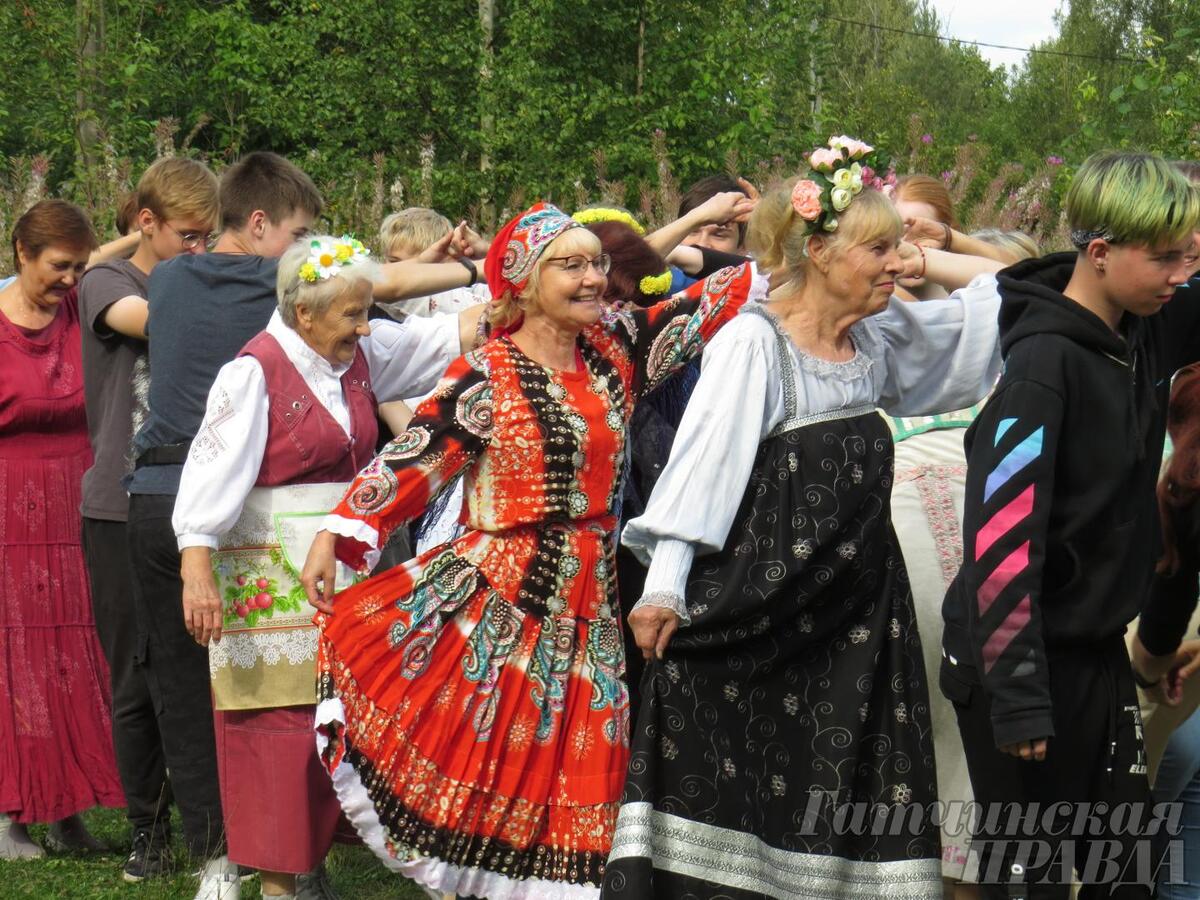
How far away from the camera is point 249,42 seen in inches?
619

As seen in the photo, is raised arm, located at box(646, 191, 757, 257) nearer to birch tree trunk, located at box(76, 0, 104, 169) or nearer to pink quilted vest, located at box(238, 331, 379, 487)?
pink quilted vest, located at box(238, 331, 379, 487)

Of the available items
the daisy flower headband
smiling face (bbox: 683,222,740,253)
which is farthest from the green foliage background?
the daisy flower headband

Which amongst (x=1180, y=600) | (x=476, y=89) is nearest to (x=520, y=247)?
(x=1180, y=600)

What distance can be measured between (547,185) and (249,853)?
8990mm

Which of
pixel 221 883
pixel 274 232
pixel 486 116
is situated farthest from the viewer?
pixel 486 116

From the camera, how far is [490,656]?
4059 mm

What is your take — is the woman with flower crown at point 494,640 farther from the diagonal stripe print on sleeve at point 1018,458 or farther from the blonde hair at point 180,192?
the blonde hair at point 180,192

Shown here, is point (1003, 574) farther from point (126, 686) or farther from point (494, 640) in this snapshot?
point (126, 686)

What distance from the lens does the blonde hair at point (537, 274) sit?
4160mm

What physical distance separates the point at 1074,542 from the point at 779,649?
0.71 m

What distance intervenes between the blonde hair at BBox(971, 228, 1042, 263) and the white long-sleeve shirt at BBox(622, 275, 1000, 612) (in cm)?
105

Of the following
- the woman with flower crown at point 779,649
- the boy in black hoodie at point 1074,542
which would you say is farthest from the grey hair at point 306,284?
the boy in black hoodie at point 1074,542

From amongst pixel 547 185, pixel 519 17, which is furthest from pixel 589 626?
pixel 519 17

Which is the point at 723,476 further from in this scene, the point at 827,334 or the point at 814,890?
the point at 814,890
